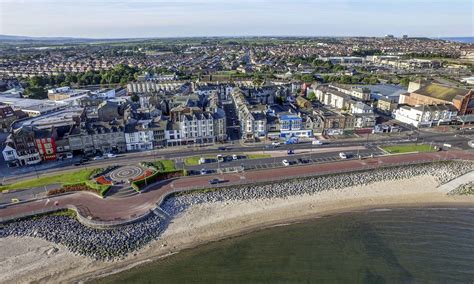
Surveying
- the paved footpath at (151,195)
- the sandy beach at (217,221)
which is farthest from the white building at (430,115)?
the sandy beach at (217,221)

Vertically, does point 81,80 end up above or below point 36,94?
above

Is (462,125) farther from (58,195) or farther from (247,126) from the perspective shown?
(58,195)

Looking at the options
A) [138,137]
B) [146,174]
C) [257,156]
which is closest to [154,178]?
[146,174]

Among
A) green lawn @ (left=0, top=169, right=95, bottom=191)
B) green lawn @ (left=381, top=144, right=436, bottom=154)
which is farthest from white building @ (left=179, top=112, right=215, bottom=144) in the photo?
Result: green lawn @ (left=381, top=144, right=436, bottom=154)

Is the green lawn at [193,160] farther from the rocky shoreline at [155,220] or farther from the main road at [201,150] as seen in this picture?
the rocky shoreline at [155,220]

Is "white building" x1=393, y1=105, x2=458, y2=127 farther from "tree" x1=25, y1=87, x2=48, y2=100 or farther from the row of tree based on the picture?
"tree" x1=25, y1=87, x2=48, y2=100

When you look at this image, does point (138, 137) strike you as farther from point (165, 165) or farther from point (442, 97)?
point (442, 97)
